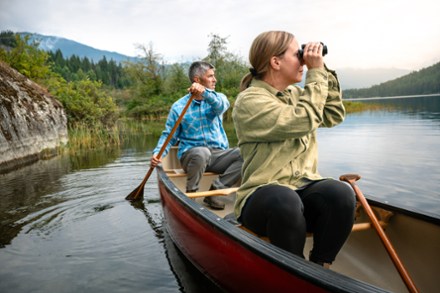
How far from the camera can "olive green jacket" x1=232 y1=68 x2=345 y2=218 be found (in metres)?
1.81

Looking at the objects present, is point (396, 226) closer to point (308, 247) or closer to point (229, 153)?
point (308, 247)

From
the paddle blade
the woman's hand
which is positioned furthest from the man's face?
the woman's hand

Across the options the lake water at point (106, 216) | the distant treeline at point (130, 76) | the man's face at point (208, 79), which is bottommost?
the lake water at point (106, 216)

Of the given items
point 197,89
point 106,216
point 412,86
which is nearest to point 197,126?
point 197,89

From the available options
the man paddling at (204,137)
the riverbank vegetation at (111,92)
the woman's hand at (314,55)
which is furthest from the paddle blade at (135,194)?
the riverbank vegetation at (111,92)

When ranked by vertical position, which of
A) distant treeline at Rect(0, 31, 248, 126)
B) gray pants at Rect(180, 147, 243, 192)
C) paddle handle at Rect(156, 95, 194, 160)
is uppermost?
distant treeline at Rect(0, 31, 248, 126)

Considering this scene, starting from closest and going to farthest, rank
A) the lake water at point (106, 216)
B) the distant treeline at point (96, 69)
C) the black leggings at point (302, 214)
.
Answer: the black leggings at point (302, 214), the lake water at point (106, 216), the distant treeline at point (96, 69)

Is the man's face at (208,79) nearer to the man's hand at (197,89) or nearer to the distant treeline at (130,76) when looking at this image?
the man's hand at (197,89)

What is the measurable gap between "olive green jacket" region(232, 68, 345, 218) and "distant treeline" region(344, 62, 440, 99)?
100m

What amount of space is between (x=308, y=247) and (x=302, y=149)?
1.12 m

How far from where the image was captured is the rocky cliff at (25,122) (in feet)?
29.0

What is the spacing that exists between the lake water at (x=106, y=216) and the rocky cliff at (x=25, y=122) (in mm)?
692

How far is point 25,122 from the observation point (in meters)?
9.68

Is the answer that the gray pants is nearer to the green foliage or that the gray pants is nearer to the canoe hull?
the canoe hull
